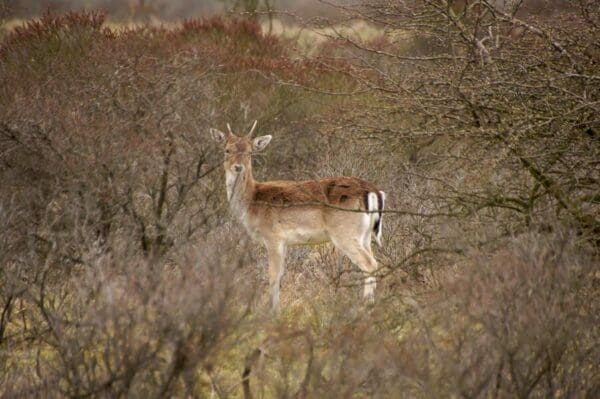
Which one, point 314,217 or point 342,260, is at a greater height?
point 314,217

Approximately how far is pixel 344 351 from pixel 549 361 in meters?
0.98

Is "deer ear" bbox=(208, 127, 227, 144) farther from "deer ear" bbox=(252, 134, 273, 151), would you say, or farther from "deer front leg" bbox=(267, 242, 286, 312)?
"deer front leg" bbox=(267, 242, 286, 312)

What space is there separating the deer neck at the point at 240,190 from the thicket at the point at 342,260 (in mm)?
501

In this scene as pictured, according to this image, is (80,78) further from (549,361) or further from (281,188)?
(549,361)

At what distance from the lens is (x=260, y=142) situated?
35.3 ft

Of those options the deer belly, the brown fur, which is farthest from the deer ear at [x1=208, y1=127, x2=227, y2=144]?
the deer belly

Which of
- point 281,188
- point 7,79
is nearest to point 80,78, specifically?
point 7,79

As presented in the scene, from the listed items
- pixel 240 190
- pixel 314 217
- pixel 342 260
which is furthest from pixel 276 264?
pixel 342 260

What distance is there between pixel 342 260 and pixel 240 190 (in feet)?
4.48

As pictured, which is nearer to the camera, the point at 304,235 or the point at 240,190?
the point at 304,235

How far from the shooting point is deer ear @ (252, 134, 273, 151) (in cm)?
1050

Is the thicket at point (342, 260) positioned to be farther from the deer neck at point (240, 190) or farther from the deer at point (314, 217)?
the deer neck at point (240, 190)

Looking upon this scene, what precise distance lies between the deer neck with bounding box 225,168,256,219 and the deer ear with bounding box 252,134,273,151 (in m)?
0.29

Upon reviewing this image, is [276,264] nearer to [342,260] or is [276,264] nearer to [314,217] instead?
[314,217]
